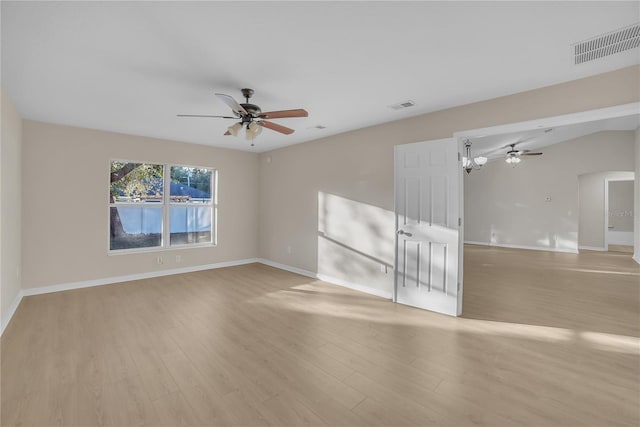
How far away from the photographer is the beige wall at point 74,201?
4168mm

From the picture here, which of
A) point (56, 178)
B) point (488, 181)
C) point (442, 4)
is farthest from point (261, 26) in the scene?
point (488, 181)

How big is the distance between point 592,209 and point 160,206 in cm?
1200

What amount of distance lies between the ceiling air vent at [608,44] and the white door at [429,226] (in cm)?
133

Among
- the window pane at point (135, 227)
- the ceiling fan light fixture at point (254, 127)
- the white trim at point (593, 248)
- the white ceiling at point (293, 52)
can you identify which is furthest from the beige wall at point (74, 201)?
the white trim at point (593, 248)

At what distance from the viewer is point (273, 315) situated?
11.3ft

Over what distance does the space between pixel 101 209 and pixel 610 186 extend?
14.5 metres

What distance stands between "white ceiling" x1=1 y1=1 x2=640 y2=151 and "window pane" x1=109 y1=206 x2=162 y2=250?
1959 millimetres

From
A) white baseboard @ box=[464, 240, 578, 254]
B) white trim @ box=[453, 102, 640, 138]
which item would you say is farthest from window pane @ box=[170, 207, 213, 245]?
white baseboard @ box=[464, 240, 578, 254]

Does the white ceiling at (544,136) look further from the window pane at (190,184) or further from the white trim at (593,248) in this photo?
the window pane at (190,184)

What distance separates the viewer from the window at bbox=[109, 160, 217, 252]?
504cm

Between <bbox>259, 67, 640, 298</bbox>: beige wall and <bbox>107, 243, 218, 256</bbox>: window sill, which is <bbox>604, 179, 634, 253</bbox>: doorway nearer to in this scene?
<bbox>259, 67, 640, 298</bbox>: beige wall

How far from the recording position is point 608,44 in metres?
2.19

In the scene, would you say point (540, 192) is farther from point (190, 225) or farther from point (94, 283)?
point (94, 283)

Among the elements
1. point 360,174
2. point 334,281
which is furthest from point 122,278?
point 360,174
